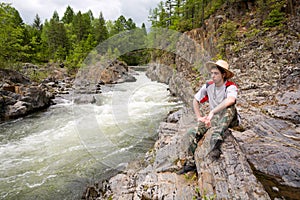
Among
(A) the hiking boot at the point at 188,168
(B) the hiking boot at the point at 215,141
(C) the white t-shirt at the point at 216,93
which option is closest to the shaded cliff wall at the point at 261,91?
(B) the hiking boot at the point at 215,141

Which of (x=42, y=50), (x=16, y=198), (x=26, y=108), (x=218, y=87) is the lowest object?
(x=16, y=198)

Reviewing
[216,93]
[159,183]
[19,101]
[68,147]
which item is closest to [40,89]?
[19,101]

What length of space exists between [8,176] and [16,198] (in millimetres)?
1311

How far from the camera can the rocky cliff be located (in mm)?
2619

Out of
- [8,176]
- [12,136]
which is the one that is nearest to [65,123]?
[12,136]

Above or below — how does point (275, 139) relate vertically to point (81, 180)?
above

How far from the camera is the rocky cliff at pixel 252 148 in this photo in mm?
2619

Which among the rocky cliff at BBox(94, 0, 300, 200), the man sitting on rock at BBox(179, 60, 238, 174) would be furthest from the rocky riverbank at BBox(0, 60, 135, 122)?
the man sitting on rock at BBox(179, 60, 238, 174)

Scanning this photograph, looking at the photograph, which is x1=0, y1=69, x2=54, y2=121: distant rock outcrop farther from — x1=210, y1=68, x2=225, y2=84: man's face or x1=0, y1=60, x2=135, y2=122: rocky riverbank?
x1=210, y1=68, x2=225, y2=84: man's face

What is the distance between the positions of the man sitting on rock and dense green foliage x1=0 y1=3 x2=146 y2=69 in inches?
426

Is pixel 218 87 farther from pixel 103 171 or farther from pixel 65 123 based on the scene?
pixel 65 123

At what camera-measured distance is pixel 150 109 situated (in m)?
12.4

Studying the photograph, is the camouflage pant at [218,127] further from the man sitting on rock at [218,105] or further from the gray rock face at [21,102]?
the gray rock face at [21,102]

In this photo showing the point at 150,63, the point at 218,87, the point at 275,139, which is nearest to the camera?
the point at 218,87
